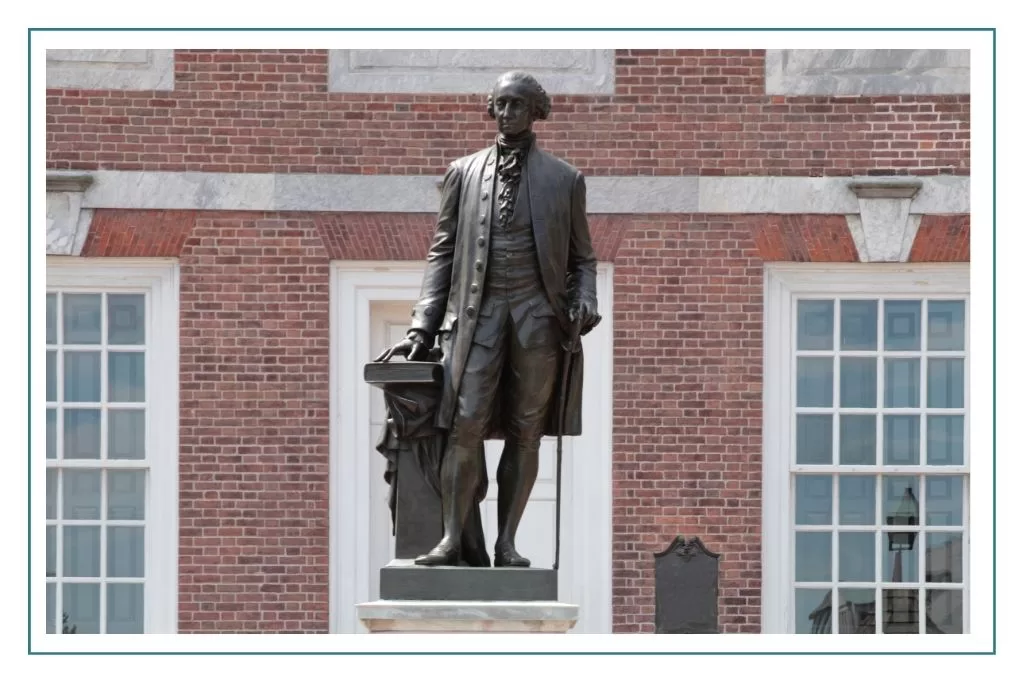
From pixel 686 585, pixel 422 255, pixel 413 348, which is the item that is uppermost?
pixel 422 255

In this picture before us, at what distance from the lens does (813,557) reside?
1498 centimetres

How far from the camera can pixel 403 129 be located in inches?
592

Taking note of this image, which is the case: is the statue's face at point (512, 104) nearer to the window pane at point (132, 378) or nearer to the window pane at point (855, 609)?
the window pane at point (132, 378)

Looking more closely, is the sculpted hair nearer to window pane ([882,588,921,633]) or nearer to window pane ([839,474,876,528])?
window pane ([839,474,876,528])

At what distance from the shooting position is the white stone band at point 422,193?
1495 cm

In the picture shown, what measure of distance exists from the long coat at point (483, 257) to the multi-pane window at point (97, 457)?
17.9 feet

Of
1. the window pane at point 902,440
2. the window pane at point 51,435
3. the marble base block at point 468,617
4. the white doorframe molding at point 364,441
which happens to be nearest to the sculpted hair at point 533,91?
the marble base block at point 468,617

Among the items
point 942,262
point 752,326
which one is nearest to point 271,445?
point 752,326

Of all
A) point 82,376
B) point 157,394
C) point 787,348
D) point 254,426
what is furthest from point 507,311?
point 82,376

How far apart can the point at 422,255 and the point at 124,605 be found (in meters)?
2.84

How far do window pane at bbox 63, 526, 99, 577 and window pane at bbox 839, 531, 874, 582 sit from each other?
4.61 m

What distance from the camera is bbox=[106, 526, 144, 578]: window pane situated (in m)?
15.0

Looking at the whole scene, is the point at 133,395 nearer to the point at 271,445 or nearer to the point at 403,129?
the point at 271,445

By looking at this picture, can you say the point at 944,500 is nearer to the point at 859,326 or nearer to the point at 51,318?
the point at 859,326
